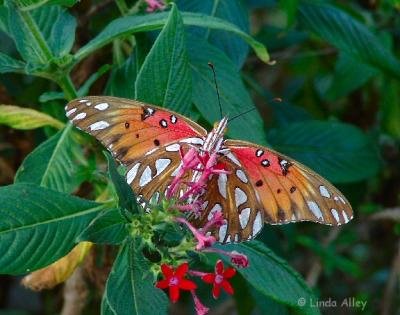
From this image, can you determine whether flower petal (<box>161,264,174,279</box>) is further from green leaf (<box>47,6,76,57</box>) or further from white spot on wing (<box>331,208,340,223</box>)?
green leaf (<box>47,6,76,57</box>)

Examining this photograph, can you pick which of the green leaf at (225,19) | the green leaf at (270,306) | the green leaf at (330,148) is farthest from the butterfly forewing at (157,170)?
the green leaf at (330,148)

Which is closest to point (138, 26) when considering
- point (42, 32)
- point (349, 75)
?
point (42, 32)

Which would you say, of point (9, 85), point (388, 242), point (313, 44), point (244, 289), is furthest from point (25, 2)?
point (388, 242)

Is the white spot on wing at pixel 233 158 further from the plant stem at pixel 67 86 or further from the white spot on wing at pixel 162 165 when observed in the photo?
the plant stem at pixel 67 86

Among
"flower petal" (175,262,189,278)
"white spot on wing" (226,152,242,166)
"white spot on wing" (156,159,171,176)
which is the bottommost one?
"flower petal" (175,262,189,278)

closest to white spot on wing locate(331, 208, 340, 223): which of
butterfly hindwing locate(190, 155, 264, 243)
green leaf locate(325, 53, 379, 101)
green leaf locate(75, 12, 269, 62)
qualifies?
butterfly hindwing locate(190, 155, 264, 243)

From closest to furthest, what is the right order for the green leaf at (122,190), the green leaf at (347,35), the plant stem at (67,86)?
the green leaf at (122,190)
the plant stem at (67,86)
the green leaf at (347,35)

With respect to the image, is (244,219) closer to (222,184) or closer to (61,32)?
(222,184)
